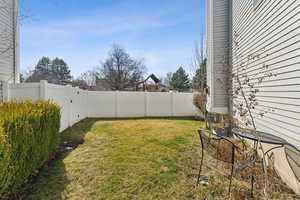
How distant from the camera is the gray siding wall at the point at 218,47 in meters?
7.38

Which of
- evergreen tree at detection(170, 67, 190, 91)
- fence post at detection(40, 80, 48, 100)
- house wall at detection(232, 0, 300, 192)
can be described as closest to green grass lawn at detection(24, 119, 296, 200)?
house wall at detection(232, 0, 300, 192)

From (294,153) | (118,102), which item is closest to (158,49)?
(118,102)

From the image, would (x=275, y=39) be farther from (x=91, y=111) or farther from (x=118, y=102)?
(x=91, y=111)

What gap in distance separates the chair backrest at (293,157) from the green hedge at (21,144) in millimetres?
3948

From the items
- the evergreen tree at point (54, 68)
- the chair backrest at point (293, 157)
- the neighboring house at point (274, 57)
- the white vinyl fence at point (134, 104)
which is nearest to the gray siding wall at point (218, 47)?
the neighboring house at point (274, 57)

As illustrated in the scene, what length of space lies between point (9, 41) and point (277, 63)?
334 inches

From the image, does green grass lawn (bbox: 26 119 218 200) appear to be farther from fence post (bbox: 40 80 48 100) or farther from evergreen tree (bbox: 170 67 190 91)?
evergreen tree (bbox: 170 67 190 91)

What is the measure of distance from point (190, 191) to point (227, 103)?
19.5 feet

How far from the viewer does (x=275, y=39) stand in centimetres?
326

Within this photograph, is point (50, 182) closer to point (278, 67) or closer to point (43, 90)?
point (43, 90)

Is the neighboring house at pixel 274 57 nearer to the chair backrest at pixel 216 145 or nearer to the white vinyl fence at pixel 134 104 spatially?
the chair backrest at pixel 216 145

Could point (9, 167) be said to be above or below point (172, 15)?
below

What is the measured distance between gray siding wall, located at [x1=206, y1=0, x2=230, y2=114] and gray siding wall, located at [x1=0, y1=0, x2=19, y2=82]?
8.21m

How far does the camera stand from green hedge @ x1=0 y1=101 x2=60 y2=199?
1965 mm
